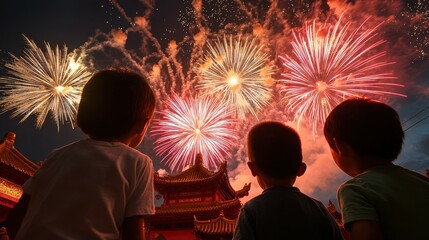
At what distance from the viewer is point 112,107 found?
1725mm

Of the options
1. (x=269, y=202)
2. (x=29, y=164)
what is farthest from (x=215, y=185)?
(x=269, y=202)

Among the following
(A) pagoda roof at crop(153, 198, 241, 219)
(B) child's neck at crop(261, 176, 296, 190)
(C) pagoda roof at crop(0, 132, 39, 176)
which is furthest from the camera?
(A) pagoda roof at crop(153, 198, 241, 219)

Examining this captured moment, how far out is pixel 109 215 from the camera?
145cm

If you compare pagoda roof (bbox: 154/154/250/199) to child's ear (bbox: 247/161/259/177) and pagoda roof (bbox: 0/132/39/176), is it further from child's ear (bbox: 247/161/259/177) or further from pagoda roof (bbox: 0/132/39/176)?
child's ear (bbox: 247/161/259/177)

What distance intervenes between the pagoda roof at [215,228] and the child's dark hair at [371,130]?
12691mm

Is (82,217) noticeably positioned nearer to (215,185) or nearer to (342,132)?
(342,132)

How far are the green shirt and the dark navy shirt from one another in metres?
0.31

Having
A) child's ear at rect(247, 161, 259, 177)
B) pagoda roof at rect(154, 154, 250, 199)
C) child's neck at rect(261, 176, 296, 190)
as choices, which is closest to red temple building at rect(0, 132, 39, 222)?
pagoda roof at rect(154, 154, 250, 199)

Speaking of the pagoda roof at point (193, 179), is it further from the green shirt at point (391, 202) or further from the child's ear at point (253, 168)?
the green shirt at point (391, 202)

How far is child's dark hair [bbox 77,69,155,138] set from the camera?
5.68ft

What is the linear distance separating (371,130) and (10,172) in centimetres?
1208

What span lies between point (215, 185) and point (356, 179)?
17825mm

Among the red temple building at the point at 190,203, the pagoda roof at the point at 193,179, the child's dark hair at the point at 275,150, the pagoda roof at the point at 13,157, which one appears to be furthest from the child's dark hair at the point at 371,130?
the pagoda roof at the point at 193,179

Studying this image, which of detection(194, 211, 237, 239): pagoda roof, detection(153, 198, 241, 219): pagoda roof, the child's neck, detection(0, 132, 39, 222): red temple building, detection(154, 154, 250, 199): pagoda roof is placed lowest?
detection(153, 198, 241, 219): pagoda roof
